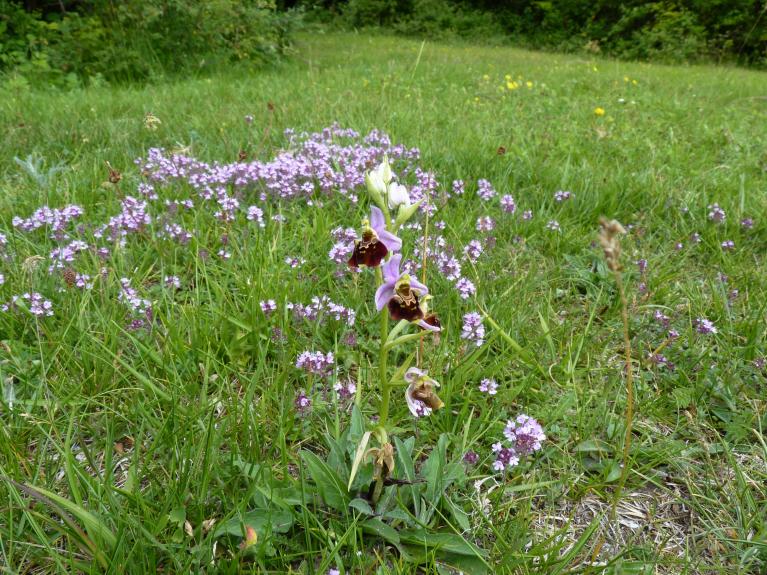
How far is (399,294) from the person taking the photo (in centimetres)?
142

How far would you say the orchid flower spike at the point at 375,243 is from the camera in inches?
55.6

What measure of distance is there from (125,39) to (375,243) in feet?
25.5

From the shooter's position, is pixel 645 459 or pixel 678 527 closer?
pixel 678 527

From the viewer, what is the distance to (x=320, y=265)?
9.30 feet

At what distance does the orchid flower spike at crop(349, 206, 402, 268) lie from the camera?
4.63 feet

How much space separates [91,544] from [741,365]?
95.1 inches

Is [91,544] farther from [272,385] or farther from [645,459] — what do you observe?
[645,459]

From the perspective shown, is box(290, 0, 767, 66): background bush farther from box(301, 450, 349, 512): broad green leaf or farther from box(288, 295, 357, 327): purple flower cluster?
box(301, 450, 349, 512): broad green leaf

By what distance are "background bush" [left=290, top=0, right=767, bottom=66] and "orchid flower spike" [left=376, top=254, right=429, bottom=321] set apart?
1775cm

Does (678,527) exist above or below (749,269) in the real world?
below

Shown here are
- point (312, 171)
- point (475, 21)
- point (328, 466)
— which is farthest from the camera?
point (475, 21)

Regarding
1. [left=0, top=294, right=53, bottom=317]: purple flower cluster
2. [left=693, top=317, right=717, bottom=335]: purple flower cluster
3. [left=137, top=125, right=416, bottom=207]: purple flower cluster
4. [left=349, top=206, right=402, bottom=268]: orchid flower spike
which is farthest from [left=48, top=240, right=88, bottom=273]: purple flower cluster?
[left=693, top=317, right=717, bottom=335]: purple flower cluster

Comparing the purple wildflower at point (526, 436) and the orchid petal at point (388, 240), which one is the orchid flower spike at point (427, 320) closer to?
the orchid petal at point (388, 240)

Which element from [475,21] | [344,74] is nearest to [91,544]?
[344,74]
